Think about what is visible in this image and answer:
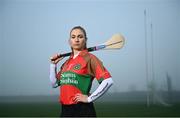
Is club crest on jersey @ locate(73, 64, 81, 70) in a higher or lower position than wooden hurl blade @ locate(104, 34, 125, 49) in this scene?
lower

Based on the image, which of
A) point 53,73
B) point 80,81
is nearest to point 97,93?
point 80,81

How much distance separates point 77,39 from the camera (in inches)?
55.8

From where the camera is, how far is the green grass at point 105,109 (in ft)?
4.85

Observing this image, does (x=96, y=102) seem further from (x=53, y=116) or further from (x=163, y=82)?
(x=163, y=82)

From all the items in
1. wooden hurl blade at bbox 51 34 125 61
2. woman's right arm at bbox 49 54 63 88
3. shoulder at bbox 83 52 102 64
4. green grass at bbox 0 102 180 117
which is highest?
wooden hurl blade at bbox 51 34 125 61

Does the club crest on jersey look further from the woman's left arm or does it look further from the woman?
the woman's left arm

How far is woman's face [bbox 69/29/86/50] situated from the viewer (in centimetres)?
142

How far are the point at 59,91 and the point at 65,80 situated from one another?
12 centimetres

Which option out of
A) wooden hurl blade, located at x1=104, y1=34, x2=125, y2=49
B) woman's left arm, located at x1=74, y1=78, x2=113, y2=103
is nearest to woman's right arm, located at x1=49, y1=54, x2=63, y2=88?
woman's left arm, located at x1=74, y1=78, x2=113, y2=103

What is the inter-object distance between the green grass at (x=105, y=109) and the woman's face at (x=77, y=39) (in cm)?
38

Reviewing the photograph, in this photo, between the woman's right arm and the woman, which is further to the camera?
the woman's right arm

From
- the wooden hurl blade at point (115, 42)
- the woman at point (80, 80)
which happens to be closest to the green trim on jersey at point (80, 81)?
the woman at point (80, 80)

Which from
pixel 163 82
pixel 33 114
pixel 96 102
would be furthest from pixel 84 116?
pixel 163 82

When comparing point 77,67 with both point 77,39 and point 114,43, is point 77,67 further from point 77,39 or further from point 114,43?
point 114,43
